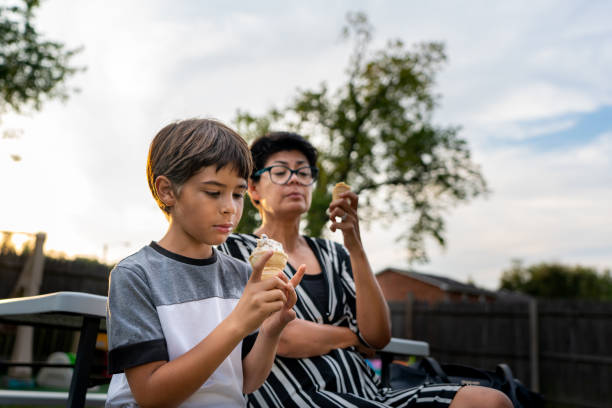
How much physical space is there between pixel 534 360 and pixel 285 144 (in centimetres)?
1012

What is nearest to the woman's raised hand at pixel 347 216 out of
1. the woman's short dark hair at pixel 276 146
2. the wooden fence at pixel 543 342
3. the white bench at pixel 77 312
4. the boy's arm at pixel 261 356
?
the woman's short dark hair at pixel 276 146

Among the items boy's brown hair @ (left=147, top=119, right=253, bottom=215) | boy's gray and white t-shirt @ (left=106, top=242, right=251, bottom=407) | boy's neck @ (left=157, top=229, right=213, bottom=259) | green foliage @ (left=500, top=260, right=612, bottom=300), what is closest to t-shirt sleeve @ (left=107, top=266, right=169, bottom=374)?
boy's gray and white t-shirt @ (left=106, top=242, right=251, bottom=407)

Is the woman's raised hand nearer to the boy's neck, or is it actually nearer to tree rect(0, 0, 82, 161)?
the boy's neck

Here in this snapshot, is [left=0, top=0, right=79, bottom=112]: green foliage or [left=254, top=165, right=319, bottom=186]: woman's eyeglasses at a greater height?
[left=0, top=0, right=79, bottom=112]: green foliage

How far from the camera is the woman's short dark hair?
2.31 m

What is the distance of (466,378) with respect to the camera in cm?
213

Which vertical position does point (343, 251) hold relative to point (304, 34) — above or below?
below

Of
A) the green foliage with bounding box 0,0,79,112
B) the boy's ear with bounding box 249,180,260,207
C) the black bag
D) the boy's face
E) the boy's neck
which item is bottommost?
the black bag

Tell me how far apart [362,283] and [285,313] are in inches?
29.2

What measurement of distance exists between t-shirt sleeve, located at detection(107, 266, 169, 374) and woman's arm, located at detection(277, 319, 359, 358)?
68 centimetres

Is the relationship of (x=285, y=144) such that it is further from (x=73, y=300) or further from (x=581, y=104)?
(x=581, y=104)

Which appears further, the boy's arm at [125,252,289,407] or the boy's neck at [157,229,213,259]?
the boy's neck at [157,229,213,259]

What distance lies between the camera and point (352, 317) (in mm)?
2070

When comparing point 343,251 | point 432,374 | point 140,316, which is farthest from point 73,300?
point 432,374
